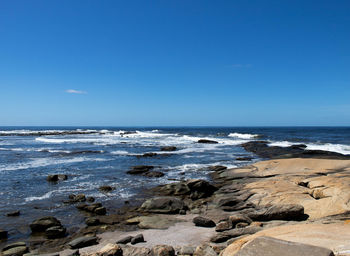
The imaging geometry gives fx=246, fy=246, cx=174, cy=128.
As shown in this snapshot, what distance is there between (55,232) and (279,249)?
26.3 feet

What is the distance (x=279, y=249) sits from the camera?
14.6ft

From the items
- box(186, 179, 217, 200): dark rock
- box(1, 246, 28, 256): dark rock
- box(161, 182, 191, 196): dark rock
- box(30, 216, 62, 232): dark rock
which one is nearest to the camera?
box(1, 246, 28, 256): dark rock

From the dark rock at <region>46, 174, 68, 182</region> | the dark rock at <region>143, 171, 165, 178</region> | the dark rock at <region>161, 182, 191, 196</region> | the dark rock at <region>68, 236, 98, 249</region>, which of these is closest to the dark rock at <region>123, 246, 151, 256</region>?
the dark rock at <region>68, 236, 98, 249</region>

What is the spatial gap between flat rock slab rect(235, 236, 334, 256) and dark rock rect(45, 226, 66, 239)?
7242 mm

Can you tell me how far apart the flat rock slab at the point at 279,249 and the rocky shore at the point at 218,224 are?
2 centimetres

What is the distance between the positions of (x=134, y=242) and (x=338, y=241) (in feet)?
18.7

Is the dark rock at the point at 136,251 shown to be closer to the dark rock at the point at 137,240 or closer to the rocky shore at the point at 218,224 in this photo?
the rocky shore at the point at 218,224

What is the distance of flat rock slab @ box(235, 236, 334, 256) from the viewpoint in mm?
4184

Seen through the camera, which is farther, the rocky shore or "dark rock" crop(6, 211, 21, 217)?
"dark rock" crop(6, 211, 21, 217)

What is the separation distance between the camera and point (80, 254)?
7.36 metres

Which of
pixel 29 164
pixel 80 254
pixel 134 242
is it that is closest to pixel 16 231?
pixel 80 254

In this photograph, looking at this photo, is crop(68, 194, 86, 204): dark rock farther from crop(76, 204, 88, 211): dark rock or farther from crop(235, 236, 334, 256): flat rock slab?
crop(235, 236, 334, 256): flat rock slab

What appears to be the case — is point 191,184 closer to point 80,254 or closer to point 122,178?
point 122,178

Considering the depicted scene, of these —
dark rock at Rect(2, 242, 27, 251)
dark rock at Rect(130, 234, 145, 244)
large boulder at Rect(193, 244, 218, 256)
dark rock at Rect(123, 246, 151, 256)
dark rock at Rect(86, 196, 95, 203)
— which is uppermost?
large boulder at Rect(193, 244, 218, 256)
